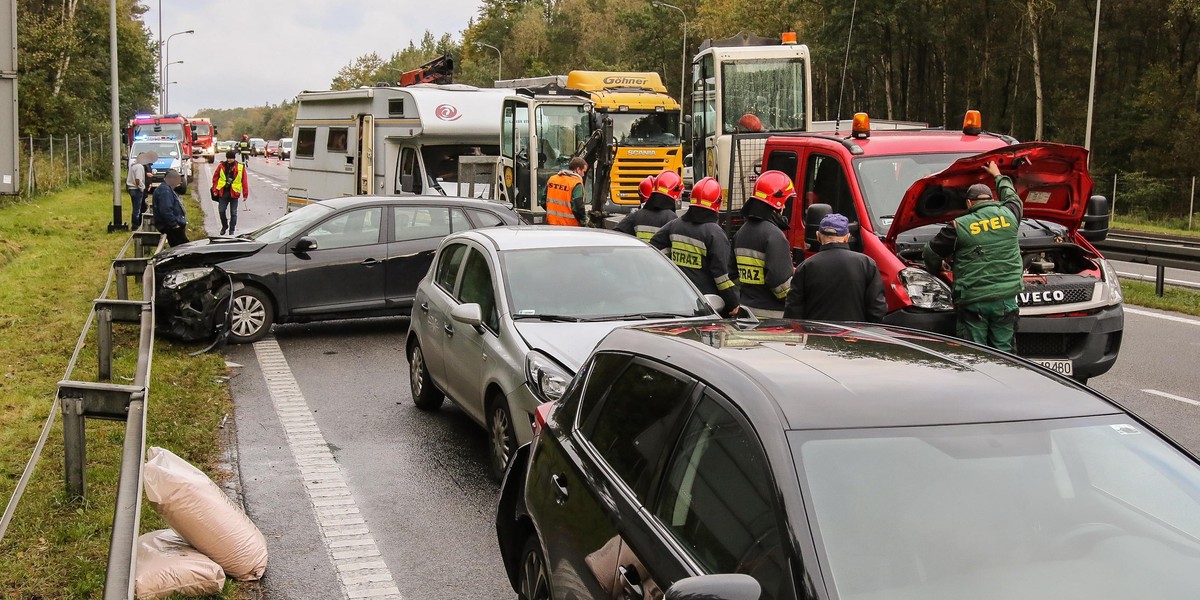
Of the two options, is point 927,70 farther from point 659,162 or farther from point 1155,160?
point 659,162

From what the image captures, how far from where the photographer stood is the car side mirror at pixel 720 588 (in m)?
2.75

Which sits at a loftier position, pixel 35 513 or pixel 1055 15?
pixel 1055 15

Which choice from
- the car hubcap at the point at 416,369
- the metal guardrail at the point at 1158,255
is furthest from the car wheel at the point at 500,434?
the metal guardrail at the point at 1158,255

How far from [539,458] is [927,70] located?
6107cm

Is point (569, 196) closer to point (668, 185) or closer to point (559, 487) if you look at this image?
point (668, 185)

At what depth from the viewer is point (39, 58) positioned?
4166 cm

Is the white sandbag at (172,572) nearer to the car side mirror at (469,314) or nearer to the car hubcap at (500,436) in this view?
the car hubcap at (500,436)

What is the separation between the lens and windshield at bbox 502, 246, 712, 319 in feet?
25.3

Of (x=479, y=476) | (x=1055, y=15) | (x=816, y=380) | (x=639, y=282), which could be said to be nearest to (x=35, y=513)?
(x=479, y=476)

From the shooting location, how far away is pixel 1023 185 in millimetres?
9039

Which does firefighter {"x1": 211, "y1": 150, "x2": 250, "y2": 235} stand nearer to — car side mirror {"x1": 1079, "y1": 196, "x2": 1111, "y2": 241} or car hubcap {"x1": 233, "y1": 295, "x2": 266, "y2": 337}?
car hubcap {"x1": 233, "y1": 295, "x2": 266, "y2": 337}

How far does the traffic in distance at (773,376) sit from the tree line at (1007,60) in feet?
101

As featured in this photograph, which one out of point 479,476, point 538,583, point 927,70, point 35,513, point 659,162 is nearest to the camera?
point 538,583

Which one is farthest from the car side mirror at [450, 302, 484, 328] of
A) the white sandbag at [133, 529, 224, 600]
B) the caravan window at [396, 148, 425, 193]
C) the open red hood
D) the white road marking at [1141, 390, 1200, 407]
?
the caravan window at [396, 148, 425, 193]
